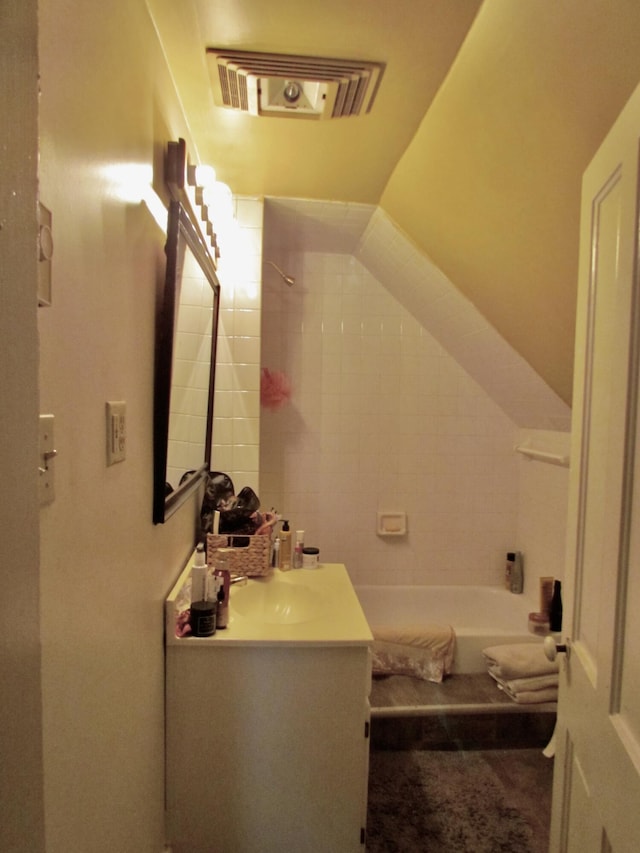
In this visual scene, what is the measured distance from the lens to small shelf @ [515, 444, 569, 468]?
219 cm

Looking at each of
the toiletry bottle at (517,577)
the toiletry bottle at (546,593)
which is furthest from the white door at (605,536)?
the toiletry bottle at (517,577)

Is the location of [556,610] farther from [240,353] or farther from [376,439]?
[240,353]

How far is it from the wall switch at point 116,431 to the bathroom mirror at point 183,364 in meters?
0.22

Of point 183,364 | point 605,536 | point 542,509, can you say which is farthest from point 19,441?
point 542,509

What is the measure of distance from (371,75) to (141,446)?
1.13 meters

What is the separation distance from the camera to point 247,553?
5.48 feet

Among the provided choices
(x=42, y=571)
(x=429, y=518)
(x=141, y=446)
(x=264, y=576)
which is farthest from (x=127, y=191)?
(x=429, y=518)

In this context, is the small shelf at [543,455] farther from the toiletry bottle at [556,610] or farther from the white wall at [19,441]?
the white wall at [19,441]

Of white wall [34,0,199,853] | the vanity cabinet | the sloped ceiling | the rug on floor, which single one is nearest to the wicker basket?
the vanity cabinet

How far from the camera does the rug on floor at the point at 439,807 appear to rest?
151 centimetres

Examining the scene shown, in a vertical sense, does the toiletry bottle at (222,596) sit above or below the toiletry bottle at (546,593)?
above

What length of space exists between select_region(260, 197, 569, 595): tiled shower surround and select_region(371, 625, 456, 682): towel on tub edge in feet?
1.78

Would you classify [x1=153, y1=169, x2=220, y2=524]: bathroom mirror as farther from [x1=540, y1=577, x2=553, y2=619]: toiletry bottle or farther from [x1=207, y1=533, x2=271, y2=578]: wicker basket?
[x1=540, y1=577, x2=553, y2=619]: toiletry bottle

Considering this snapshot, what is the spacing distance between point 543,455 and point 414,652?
3.98 ft
